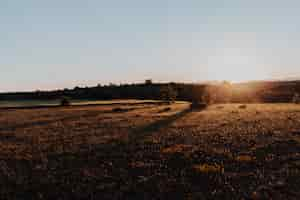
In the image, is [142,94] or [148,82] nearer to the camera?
[142,94]

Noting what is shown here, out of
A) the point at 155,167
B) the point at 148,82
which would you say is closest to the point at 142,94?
the point at 148,82

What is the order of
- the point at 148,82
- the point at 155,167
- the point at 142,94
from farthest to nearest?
the point at 148,82 → the point at 142,94 → the point at 155,167

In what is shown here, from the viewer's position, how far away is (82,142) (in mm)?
18906

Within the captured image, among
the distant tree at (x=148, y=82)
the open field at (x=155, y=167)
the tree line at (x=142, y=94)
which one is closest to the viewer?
the open field at (x=155, y=167)

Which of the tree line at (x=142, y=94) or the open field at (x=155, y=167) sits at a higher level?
the tree line at (x=142, y=94)

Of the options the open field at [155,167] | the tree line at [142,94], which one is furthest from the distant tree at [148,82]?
the open field at [155,167]

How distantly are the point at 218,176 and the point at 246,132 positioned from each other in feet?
37.6

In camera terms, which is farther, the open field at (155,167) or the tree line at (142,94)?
the tree line at (142,94)

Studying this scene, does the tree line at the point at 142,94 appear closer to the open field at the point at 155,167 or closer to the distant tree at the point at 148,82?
the distant tree at the point at 148,82

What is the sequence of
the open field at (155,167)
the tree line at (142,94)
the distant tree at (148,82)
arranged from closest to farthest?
the open field at (155,167) < the tree line at (142,94) < the distant tree at (148,82)

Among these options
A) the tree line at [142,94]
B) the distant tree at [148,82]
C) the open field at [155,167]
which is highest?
the distant tree at [148,82]

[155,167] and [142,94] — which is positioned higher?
[142,94]

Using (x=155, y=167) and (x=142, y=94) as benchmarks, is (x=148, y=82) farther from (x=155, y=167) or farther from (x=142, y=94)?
(x=155, y=167)

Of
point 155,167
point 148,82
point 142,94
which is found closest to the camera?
point 155,167
